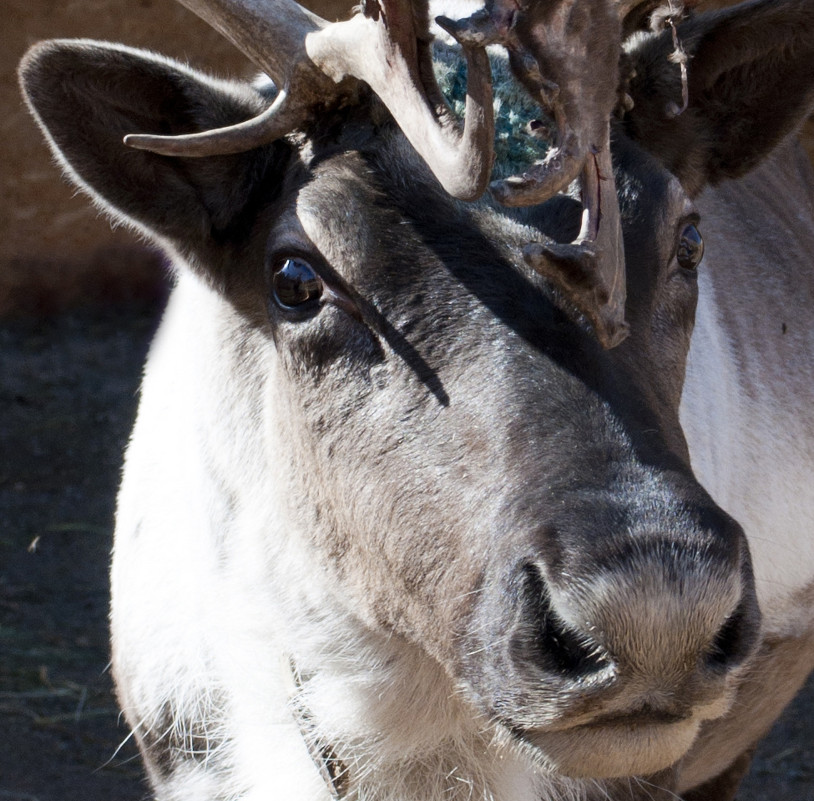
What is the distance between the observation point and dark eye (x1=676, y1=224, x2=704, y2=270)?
3.01 metres

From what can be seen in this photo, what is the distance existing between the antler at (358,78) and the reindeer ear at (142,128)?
20 centimetres

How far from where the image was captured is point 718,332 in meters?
3.92

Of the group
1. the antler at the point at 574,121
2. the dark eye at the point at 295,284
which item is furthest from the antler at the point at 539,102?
the dark eye at the point at 295,284

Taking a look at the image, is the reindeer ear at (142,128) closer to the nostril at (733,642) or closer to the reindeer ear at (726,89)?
the reindeer ear at (726,89)

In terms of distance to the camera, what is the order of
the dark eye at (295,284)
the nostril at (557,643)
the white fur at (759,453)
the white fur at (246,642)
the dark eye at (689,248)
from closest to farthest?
the nostril at (557,643) < the dark eye at (295,284) < the dark eye at (689,248) < the white fur at (246,642) < the white fur at (759,453)

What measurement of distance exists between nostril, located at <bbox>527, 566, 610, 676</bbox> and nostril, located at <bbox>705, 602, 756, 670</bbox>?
0.22 meters

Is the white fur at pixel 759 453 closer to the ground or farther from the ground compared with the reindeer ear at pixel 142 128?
closer to the ground

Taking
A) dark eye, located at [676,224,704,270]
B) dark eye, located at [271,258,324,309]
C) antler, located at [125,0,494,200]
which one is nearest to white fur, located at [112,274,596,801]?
dark eye, located at [271,258,324,309]

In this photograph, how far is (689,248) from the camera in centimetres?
304

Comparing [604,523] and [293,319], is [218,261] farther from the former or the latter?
[604,523]

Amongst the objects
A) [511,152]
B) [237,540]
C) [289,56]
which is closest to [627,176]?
[511,152]

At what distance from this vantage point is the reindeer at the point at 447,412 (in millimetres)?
2270

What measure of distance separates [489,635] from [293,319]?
0.93m

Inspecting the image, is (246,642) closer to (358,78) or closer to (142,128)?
(142,128)
